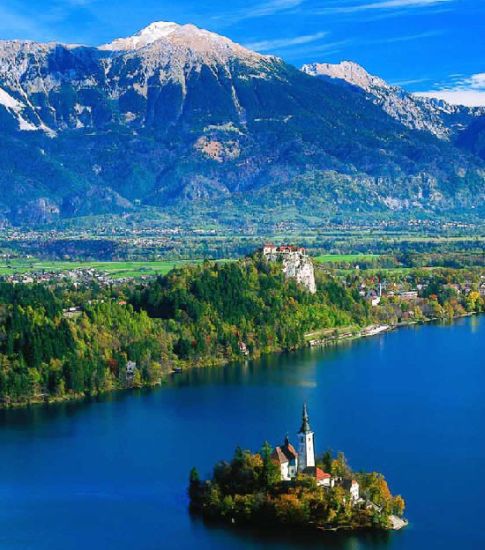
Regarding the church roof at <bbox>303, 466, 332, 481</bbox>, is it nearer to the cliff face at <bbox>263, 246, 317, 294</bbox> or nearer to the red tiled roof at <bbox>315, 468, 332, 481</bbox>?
the red tiled roof at <bbox>315, 468, 332, 481</bbox>

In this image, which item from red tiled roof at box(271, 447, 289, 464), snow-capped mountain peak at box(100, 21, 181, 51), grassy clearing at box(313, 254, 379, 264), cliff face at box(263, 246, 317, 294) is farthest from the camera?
snow-capped mountain peak at box(100, 21, 181, 51)

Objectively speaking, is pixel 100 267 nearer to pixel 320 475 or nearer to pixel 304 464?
pixel 304 464

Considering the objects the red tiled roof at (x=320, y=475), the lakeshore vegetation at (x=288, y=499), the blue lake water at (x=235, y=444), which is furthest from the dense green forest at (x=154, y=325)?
the red tiled roof at (x=320, y=475)

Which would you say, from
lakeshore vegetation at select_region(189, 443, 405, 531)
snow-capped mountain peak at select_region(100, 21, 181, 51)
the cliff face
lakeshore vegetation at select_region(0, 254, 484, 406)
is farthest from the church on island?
snow-capped mountain peak at select_region(100, 21, 181, 51)

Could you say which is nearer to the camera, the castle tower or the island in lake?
the island in lake

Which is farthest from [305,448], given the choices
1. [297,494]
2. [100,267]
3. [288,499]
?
[100,267]

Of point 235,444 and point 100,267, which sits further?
point 100,267
